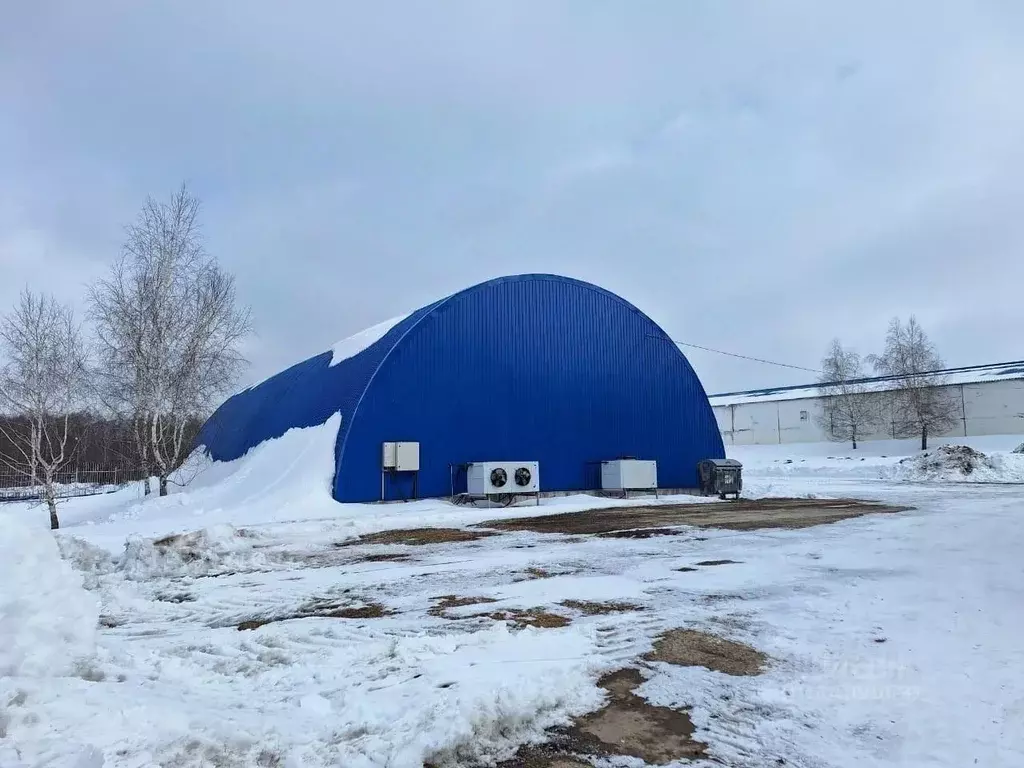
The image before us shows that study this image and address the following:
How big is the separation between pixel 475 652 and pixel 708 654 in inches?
67.8

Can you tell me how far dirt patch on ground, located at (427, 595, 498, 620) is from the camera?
6.12 m

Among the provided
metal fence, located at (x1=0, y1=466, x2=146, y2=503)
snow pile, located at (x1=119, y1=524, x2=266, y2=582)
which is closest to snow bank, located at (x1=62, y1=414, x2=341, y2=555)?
snow pile, located at (x1=119, y1=524, x2=266, y2=582)

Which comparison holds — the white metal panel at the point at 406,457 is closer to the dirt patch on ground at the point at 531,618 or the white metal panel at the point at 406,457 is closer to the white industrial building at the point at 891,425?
the dirt patch on ground at the point at 531,618

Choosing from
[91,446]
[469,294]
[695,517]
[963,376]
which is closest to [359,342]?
[469,294]

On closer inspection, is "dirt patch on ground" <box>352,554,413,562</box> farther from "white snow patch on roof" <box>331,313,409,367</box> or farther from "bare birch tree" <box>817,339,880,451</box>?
"bare birch tree" <box>817,339,880,451</box>

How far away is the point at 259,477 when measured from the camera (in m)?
18.5

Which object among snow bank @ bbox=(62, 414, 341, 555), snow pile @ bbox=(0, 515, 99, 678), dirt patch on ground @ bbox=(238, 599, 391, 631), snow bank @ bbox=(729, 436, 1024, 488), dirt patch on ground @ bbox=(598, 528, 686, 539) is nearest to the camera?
snow pile @ bbox=(0, 515, 99, 678)

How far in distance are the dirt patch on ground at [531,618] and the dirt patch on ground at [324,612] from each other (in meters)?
1.08

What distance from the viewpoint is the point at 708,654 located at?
15.5 feet

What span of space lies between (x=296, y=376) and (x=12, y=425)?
29.7 ft

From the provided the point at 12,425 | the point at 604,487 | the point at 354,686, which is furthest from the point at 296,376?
the point at 354,686

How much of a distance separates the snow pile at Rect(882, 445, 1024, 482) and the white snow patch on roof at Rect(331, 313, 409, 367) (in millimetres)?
26580

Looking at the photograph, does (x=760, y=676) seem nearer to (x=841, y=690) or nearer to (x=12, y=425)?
(x=841, y=690)

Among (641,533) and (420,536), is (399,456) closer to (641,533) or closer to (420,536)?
(420,536)
